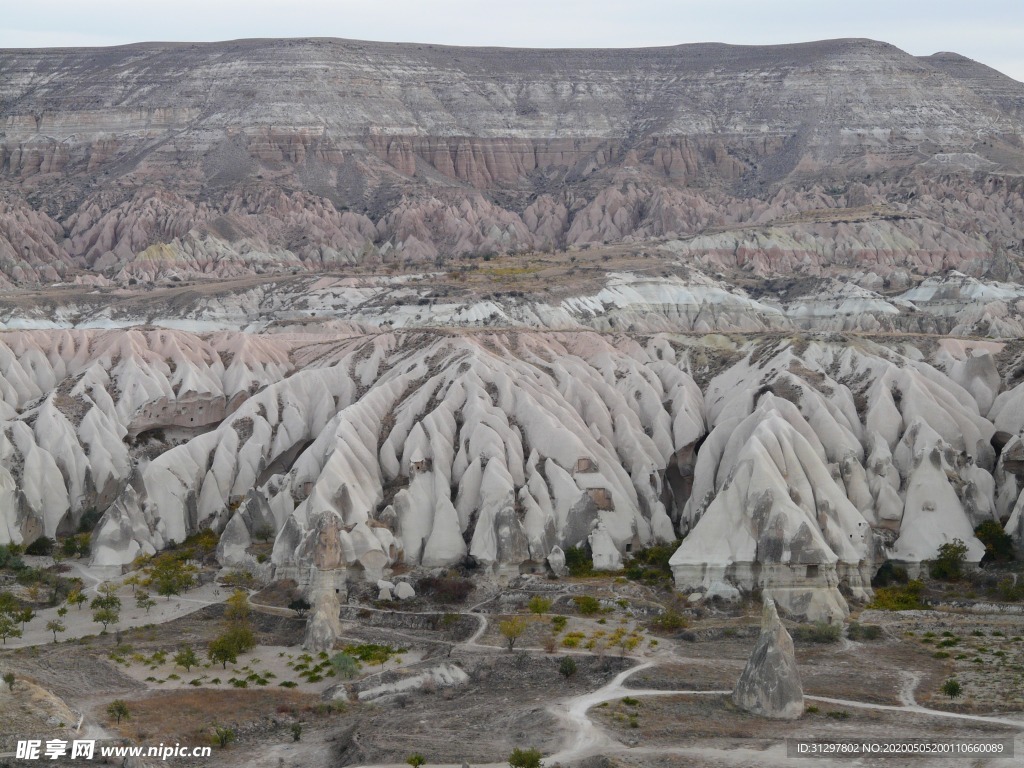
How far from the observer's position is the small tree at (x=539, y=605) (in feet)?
177

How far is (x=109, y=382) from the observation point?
7975 centimetres

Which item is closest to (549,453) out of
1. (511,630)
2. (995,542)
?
(511,630)

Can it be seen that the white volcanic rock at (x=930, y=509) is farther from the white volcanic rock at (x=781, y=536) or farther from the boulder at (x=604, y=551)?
the boulder at (x=604, y=551)

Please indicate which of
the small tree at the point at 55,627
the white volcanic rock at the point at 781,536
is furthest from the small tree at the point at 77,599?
the white volcanic rock at the point at 781,536

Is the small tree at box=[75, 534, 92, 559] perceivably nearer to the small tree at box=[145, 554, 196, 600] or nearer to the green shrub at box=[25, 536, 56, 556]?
the green shrub at box=[25, 536, 56, 556]

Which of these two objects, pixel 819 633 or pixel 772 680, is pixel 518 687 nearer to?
pixel 772 680

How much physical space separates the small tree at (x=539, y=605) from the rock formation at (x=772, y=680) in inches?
504

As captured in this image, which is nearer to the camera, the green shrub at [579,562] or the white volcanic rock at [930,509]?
the white volcanic rock at [930,509]

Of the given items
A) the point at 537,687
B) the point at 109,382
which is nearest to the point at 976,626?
the point at 537,687

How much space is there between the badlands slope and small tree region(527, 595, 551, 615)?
4.76 metres

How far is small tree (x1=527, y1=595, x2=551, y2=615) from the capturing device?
53938 mm

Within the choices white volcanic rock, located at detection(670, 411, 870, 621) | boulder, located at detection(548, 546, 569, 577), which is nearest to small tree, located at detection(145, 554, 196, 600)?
boulder, located at detection(548, 546, 569, 577)

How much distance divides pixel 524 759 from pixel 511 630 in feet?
45.8

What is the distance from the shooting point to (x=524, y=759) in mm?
36375
